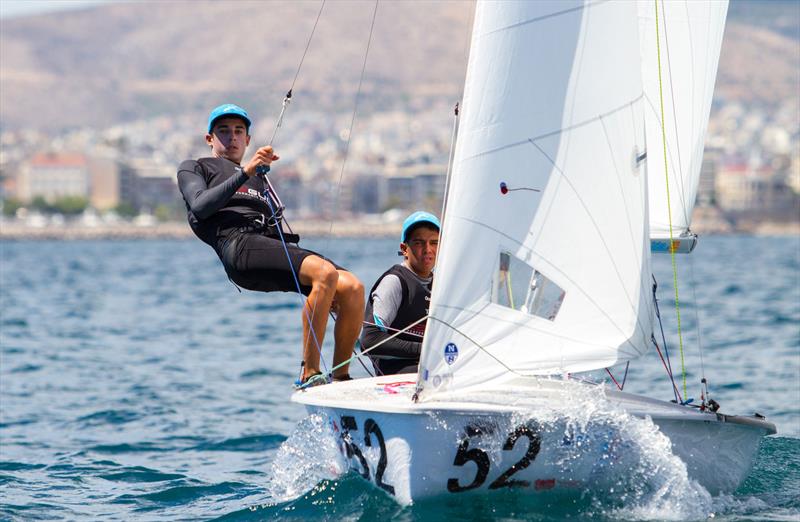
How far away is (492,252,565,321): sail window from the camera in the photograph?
5.75 meters

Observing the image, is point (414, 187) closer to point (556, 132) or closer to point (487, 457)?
point (556, 132)

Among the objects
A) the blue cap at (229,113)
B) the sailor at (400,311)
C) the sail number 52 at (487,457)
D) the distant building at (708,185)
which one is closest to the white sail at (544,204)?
the sail number 52 at (487,457)

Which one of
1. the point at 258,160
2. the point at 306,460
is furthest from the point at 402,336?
the point at 258,160

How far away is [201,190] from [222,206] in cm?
23

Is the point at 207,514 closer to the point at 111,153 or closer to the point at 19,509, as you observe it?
the point at 19,509

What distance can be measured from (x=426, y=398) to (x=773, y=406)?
6.02 meters

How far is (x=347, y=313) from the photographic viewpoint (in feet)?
21.7

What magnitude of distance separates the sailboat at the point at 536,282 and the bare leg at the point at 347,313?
706mm

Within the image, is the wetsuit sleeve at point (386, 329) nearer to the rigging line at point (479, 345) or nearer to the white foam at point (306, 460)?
the white foam at point (306, 460)

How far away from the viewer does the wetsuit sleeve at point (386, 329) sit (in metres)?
7.00

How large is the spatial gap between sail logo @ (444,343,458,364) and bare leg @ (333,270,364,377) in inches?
39.6

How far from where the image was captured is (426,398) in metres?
5.59

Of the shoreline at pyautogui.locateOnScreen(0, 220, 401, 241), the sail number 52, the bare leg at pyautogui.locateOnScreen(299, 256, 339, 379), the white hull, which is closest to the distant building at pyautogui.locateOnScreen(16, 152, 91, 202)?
the shoreline at pyautogui.locateOnScreen(0, 220, 401, 241)

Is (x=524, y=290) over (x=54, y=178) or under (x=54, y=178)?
under
